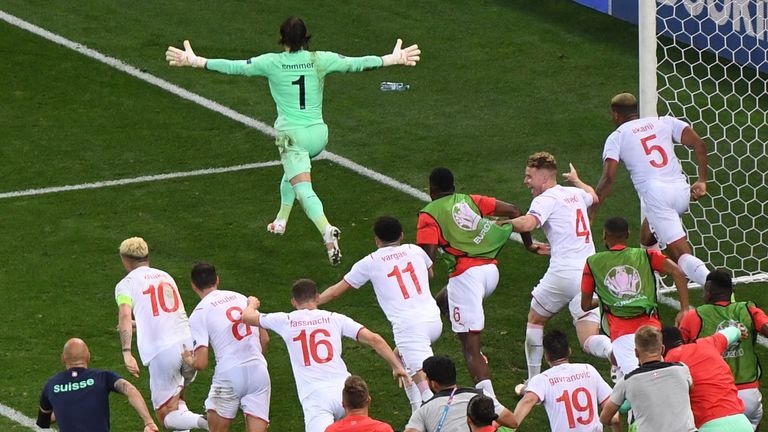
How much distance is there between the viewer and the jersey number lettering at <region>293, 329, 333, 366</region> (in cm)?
1143

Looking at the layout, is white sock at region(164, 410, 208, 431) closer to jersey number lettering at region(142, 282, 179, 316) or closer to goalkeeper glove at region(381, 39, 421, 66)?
jersey number lettering at region(142, 282, 179, 316)

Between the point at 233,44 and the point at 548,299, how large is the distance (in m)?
9.37

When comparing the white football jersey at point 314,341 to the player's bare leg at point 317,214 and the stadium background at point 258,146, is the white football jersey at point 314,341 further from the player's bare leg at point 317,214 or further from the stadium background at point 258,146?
the player's bare leg at point 317,214

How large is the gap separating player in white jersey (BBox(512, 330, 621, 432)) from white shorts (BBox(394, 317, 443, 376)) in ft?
4.94

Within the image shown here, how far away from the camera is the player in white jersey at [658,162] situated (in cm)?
1440

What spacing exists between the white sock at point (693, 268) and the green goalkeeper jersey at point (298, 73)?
339 centimetres

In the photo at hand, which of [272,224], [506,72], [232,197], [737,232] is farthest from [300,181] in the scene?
[506,72]

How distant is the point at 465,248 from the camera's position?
13.1m

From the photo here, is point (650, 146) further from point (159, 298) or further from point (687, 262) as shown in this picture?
point (159, 298)

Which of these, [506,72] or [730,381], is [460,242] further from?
[506,72]

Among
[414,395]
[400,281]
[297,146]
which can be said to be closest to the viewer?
[400,281]

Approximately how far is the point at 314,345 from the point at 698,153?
15.3 ft

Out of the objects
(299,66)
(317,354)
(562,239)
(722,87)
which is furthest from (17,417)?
(722,87)

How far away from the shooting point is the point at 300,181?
15297 millimetres
